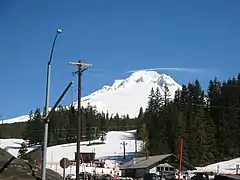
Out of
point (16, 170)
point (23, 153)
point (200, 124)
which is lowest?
point (23, 153)

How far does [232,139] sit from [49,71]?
108 m

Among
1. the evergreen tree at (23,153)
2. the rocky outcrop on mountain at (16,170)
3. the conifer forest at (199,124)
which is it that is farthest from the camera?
the conifer forest at (199,124)

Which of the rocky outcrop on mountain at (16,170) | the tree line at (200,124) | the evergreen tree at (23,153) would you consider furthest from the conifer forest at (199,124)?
the rocky outcrop on mountain at (16,170)

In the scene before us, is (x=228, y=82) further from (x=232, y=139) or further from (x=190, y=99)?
(x=232, y=139)

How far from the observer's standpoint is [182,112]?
15100 centimetres

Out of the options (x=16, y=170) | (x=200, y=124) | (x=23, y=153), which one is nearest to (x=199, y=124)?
(x=200, y=124)

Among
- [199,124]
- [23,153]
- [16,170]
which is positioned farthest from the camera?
[199,124]

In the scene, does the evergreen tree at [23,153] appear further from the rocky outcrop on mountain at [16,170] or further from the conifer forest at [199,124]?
the rocky outcrop on mountain at [16,170]

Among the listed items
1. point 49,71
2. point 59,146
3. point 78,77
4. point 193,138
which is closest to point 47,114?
point 49,71

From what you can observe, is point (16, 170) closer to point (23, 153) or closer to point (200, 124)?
point (23, 153)

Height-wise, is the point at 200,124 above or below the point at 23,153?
above

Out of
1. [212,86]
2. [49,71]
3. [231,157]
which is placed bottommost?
[231,157]

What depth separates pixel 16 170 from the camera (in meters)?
37.3

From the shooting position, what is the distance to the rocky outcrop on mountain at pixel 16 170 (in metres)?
36.5
